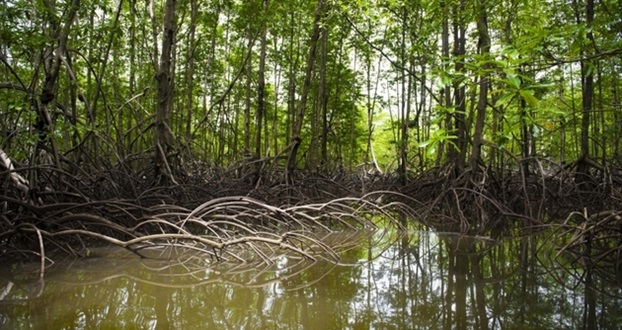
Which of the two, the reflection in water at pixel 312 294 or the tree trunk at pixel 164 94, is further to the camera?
the tree trunk at pixel 164 94

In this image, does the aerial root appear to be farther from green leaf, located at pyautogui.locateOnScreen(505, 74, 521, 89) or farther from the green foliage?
green leaf, located at pyautogui.locateOnScreen(505, 74, 521, 89)

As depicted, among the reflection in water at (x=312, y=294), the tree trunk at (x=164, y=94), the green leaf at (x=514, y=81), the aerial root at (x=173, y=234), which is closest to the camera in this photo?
the green leaf at (x=514, y=81)

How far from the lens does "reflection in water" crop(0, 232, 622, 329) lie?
2053 millimetres

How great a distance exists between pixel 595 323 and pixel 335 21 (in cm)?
673

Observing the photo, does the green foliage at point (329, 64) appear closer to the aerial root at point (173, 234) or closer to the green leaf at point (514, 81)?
the green leaf at point (514, 81)

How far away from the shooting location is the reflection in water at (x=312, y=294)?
6.73 feet

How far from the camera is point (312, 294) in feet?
8.14

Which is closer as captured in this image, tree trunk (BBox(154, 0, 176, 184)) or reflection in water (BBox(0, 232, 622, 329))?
reflection in water (BBox(0, 232, 622, 329))

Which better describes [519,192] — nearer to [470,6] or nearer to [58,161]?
[470,6]

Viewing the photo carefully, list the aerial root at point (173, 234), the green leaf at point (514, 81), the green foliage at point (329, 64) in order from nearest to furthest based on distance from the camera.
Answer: the green leaf at point (514, 81), the green foliage at point (329, 64), the aerial root at point (173, 234)

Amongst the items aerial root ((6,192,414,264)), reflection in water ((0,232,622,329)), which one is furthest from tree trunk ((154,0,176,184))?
reflection in water ((0,232,622,329))

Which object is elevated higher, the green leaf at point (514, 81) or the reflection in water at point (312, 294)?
the green leaf at point (514, 81)

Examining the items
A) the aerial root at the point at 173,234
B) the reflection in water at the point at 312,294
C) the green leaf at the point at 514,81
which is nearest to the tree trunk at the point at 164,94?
the aerial root at the point at 173,234

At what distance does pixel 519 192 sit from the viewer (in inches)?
243
